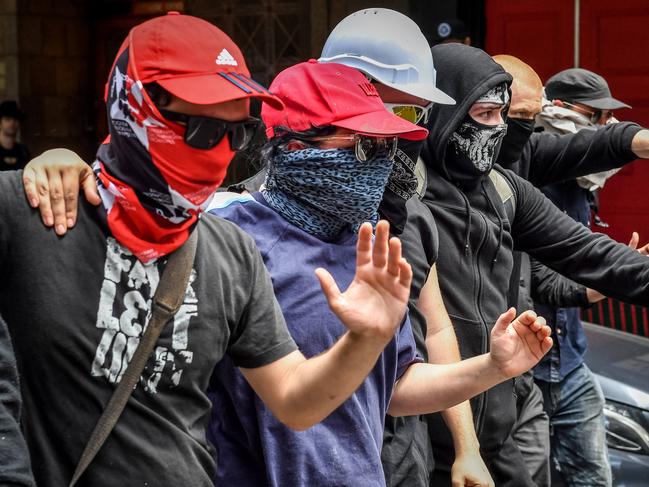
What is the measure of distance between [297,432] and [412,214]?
0.95 metres

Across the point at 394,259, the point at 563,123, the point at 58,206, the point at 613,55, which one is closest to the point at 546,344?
the point at 394,259

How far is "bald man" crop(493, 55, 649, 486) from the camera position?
185 inches

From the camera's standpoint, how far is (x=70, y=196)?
2.38 metres

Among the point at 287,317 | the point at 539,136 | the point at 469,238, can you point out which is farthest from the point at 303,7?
the point at 287,317

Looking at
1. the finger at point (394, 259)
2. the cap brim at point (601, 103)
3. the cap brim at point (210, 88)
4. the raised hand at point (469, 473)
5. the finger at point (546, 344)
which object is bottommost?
the raised hand at point (469, 473)

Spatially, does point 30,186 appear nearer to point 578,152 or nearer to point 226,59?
point 226,59

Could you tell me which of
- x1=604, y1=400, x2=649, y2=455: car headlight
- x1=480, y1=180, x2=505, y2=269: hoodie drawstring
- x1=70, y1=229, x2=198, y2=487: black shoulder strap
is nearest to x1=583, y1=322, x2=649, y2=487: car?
x1=604, y1=400, x2=649, y2=455: car headlight

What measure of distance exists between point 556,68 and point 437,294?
7.04 meters

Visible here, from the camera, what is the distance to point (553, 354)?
5.39 metres

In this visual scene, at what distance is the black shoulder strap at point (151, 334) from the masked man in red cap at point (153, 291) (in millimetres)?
19

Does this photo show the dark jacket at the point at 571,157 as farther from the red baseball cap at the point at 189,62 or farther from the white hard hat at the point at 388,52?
the red baseball cap at the point at 189,62

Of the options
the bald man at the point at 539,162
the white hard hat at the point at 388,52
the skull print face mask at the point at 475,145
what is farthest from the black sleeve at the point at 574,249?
the white hard hat at the point at 388,52

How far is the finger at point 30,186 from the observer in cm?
235

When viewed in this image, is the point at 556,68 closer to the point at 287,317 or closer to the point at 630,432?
the point at 630,432
